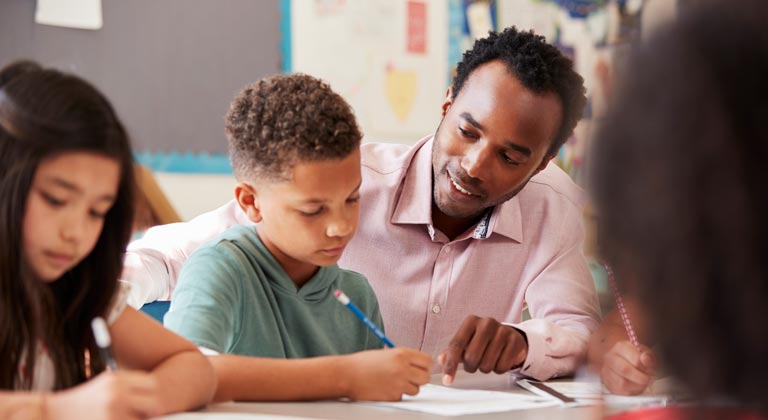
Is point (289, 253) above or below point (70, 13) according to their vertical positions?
below

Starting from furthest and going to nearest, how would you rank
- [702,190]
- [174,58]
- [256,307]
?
1. [174,58]
2. [256,307]
3. [702,190]

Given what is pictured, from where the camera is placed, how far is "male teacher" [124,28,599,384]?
1.55m

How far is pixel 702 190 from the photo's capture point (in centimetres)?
38

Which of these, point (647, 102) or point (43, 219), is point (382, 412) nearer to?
point (43, 219)

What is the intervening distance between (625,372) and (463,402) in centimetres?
35

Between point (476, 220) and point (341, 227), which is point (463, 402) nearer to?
point (341, 227)

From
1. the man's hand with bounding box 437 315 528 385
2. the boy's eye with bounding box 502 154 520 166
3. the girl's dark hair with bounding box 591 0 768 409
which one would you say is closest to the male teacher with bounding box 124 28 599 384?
the boy's eye with bounding box 502 154 520 166

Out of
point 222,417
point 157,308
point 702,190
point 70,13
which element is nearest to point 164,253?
point 157,308

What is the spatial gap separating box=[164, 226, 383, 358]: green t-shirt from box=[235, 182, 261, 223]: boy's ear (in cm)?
2

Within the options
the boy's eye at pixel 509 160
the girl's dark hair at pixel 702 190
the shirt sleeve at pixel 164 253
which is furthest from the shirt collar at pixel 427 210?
the girl's dark hair at pixel 702 190

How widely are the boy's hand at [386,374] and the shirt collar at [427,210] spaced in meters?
0.66

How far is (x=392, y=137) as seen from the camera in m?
2.77

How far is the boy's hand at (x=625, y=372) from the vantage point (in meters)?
0.70

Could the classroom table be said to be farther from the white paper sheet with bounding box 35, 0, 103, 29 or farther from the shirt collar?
the white paper sheet with bounding box 35, 0, 103, 29
